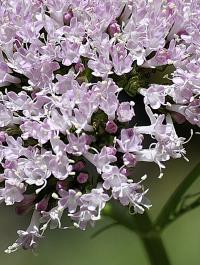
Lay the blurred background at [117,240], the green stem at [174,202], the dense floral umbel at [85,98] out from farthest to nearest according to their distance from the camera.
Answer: the blurred background at [117,240] < the green stem at [174,202] < the dense floral umbel at [85,98]

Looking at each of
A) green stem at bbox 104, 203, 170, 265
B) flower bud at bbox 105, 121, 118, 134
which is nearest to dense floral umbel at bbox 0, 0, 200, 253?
flower bud at bbox 105, 121, 118, 134

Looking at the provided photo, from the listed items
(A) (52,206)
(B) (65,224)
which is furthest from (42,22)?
(B) (65,224)

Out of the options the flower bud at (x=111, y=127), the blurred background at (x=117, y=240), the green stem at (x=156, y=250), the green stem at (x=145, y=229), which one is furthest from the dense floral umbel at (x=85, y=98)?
the blurred background at (x=117, y=240)

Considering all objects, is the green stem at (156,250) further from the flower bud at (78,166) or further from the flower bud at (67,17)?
the flower bud at (67,17)

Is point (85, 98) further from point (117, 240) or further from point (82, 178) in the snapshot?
point (117, 240)

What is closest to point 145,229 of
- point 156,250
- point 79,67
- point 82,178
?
point 156,250

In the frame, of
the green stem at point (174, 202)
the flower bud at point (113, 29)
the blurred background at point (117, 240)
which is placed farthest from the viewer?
the blurred background at point (117, 240)
